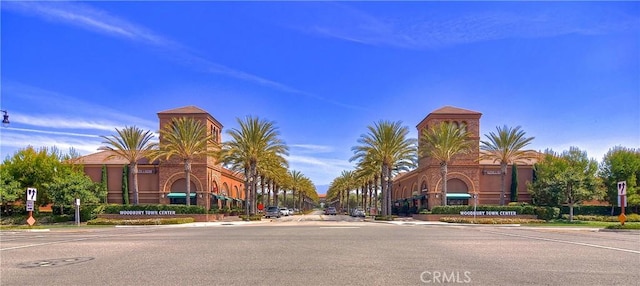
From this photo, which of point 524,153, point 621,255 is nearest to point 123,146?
point 524,153

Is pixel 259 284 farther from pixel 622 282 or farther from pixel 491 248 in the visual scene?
pixel 491 248

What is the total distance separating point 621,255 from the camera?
1595cm

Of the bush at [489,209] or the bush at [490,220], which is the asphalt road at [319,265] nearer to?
Result: the bush at [490,220]

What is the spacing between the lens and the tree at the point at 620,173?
179 feet

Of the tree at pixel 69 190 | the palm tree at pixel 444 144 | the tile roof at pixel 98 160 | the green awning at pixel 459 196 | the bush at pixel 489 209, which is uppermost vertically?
the palm tree at pixel 444 144

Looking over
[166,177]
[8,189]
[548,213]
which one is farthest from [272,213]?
[548,213]

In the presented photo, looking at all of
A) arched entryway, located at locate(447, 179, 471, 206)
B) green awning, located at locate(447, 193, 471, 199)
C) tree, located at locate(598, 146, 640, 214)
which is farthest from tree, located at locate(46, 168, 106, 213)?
tree, located at locate(598, 146, 640, 214)

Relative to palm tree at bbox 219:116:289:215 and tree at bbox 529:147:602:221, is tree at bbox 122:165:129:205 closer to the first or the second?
palm tree at bbox 219:116:289:215

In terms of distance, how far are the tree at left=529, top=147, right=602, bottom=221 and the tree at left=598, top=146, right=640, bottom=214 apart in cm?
202

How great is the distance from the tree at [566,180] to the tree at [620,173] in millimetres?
2022

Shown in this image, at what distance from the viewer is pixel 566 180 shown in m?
50.1

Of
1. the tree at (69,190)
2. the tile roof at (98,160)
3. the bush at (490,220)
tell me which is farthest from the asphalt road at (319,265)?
the tile roof at (98,160)

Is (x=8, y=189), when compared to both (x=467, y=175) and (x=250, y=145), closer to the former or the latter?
(x=250, y=145)

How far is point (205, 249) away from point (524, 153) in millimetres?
47162
